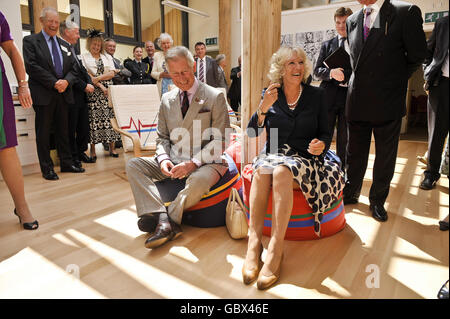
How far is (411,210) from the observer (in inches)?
104

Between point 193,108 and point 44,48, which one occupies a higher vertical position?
point 44,48

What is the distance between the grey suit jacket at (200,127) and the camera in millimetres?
2312

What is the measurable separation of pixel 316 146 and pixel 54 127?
3.36 metres

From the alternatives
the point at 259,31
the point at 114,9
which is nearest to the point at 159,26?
the point at 114,9

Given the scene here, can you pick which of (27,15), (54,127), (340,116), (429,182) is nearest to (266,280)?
(429,182)

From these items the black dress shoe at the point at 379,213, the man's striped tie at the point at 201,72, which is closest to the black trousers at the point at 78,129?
the man's striped tie at the point at 201,72

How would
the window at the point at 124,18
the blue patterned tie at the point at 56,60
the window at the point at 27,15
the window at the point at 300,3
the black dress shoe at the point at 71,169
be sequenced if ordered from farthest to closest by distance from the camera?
the window at the point at 300,3, the window at the point at 124,18, the window at the point at 27,15, the black dress shoe at the point at 71,169, the blue patterned tie at the point at 56,60

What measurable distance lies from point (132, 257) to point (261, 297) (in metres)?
0.85

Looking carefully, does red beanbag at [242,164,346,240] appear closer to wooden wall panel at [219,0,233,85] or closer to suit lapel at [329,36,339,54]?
suit lapel at [329,36,339,54]

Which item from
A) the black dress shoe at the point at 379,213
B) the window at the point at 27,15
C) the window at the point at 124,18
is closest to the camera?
the black dress shoe at the point at 379,213

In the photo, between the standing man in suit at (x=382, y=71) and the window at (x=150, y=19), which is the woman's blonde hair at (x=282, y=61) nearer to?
the standing man in suit at (x=382, y=71)

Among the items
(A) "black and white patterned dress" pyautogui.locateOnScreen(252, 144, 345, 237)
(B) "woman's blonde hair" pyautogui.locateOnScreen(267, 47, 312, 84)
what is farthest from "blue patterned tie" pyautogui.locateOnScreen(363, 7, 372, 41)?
(A) "black and white patterned dress" pyautogui.locateOnScreen(252, 144, 345, 237)

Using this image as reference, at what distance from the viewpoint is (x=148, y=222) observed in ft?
7.38

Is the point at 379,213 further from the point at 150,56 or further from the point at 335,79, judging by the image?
the point at 150,56
